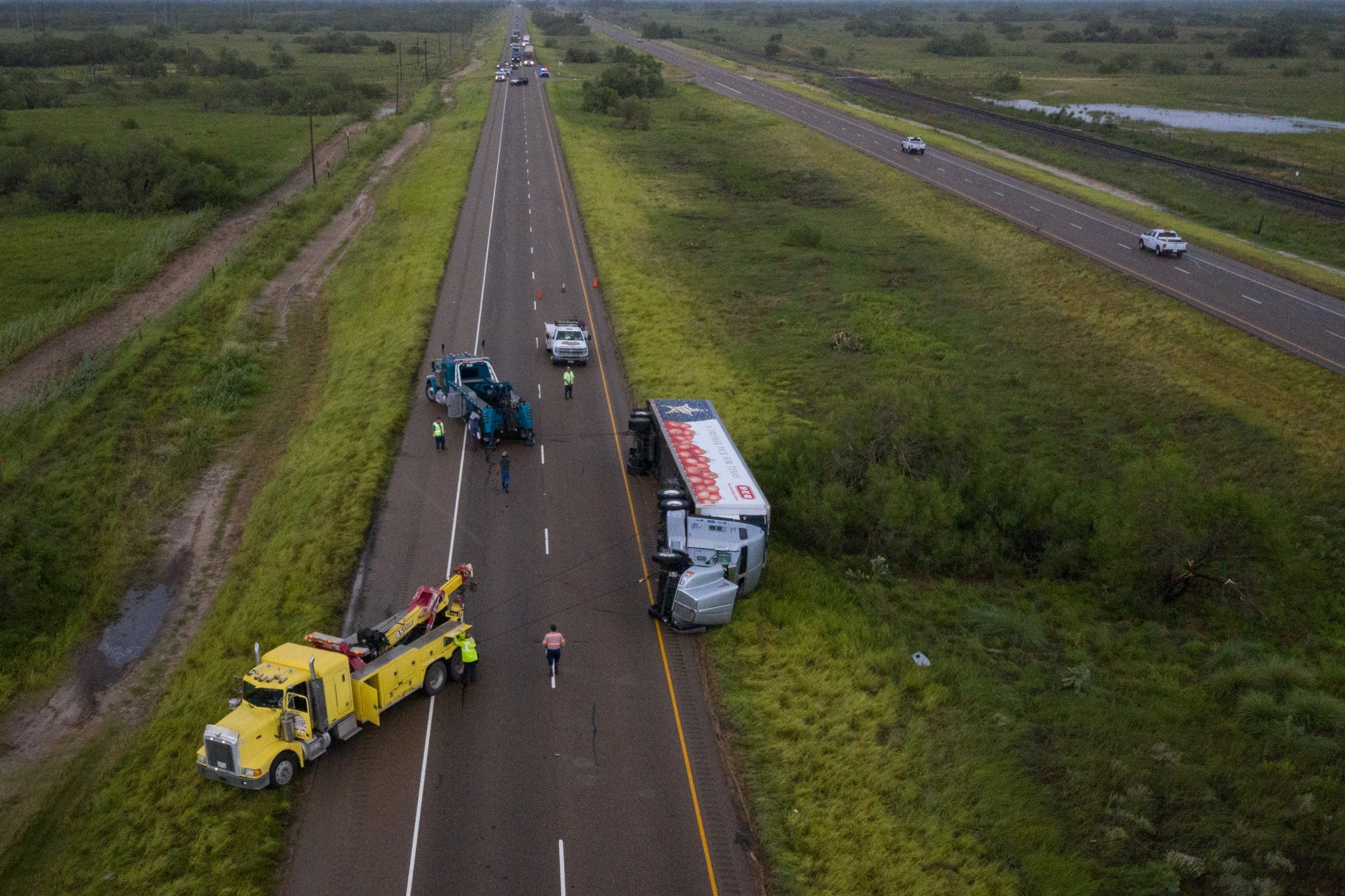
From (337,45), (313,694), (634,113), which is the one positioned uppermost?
(337,45)

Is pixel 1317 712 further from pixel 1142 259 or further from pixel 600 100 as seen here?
pixel 600 100

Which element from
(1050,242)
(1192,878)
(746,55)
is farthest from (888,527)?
(746,55)

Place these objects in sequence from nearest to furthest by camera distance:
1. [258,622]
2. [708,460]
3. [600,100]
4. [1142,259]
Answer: [258,622] → [708,460] → [1142,259] → [600,100]

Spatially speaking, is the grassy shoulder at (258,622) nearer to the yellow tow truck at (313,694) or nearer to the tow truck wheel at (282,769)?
the tow truck wheel at (282,769)

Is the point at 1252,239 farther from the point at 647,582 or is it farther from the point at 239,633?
the point at 239,633

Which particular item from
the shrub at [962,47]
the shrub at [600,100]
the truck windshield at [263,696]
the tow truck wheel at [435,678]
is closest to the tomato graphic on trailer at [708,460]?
the tow truck wheel at [435,678]

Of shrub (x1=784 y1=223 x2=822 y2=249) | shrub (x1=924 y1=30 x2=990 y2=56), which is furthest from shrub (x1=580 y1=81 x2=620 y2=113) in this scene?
shrub (x1=924 y1=30 x2=990 y2=56)

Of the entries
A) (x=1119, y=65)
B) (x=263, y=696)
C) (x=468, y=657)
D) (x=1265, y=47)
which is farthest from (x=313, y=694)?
(x=1265, y=47)

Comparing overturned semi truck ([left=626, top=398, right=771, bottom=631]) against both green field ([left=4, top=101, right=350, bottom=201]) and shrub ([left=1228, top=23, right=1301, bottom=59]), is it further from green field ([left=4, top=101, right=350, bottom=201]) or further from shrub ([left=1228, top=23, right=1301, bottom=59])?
shrub ([left=1228, top=23, right=1301, bottom=59])
